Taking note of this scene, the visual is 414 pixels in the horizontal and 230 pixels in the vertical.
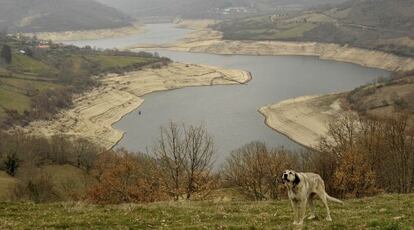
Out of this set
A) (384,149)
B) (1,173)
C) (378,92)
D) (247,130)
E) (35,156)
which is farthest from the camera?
(378,92)

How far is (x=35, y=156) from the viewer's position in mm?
61250

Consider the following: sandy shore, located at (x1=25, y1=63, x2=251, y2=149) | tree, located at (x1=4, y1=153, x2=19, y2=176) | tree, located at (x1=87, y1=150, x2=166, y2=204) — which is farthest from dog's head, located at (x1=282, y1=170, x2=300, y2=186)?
sandy shore, located at (x1=25, y1=63, x2=251, y2=149)

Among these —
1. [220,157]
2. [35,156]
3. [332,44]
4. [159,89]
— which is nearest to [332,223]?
[35,156]

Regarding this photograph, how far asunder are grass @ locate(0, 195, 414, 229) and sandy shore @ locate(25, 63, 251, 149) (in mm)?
64428

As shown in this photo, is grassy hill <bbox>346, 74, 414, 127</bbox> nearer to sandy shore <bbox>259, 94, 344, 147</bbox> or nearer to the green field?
sandy shore <bbox>259, 94, 344, 147</bbox>

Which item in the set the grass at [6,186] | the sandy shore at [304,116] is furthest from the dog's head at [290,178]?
the sandy shore at [304,116]

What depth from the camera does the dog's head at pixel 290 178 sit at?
15.1 m

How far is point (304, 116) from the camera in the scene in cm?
9525

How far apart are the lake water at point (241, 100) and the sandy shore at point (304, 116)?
227cm

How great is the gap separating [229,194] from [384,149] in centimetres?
1338

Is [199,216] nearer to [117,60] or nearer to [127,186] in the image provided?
[127,186]

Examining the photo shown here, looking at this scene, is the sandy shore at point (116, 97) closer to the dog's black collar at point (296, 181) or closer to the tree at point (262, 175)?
the tree at point (262, 175)

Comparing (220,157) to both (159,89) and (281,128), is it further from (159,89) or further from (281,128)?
(159,89)

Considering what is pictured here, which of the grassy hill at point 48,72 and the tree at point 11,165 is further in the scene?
the grassy hill at point 48,72
